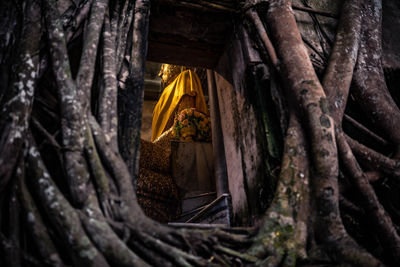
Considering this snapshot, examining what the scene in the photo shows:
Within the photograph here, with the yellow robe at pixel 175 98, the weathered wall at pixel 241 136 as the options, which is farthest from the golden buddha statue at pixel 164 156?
the weathered wall at pixel 241 136

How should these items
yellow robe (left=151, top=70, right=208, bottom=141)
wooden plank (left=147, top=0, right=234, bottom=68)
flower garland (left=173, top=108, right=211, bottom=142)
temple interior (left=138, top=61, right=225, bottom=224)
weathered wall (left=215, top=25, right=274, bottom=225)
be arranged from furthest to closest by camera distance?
yellow robe (left=151, top=70, right=208, bottom=141) → flower garland (left=173, top=108, right=211, bottom=142) → temple interior (left=138, top=61, right=225, bottom=224) → wooden plank (left=147, top=0, right=234, bottom=68) → weathered wall (left=215, top=25, right=274, bottom=225)

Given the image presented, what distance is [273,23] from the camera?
Result: 2008 millimetres

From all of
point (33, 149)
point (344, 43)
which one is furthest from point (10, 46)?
point (344, 43)

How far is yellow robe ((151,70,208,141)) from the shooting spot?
183 inches

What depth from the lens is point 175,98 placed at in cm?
471

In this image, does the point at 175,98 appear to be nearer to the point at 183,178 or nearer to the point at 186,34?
the point at 183,178

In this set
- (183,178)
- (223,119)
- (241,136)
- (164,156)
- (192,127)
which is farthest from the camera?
(192,127)

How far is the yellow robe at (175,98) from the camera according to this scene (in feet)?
15.2

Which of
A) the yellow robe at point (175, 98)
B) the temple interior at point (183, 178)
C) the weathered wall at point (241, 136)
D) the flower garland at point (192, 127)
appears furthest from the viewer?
the yellow robe at point (175, 98)

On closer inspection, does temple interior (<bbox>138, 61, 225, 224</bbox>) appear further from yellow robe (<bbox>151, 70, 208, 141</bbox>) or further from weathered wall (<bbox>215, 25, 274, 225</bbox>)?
yellow robe (<bbox>151, 70, 208, 141</bbox>)

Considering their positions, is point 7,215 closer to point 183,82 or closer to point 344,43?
point 344,43

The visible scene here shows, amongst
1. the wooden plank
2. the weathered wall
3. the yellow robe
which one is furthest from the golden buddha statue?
the wooden plank

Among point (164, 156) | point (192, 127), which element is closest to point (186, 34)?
point (164, 156)

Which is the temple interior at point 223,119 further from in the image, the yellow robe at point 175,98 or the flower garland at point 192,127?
the yellow robe at point 175,98
